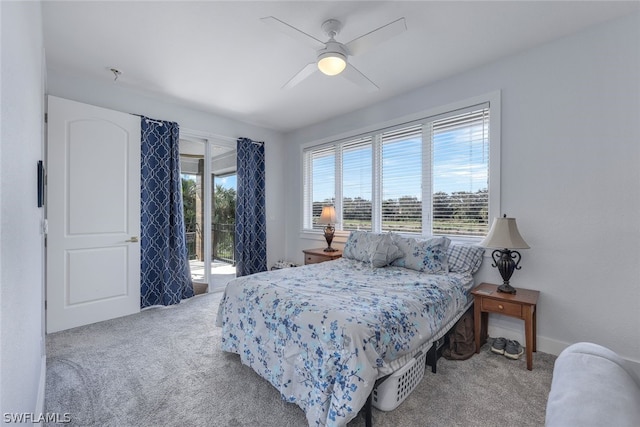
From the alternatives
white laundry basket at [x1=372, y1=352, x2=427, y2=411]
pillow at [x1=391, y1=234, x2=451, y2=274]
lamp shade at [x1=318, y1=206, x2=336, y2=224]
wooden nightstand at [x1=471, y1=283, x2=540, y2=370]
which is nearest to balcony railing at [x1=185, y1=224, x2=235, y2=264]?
lamp shade at [x1=318, y1=206, x2=336, y2=224]

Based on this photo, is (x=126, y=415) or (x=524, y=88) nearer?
(x=126, y=415)

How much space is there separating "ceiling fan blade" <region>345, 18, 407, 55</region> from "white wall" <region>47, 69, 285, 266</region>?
280 cm

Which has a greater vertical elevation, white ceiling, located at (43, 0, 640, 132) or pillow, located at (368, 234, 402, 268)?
white ceiling, located at (43, 0, 640, 132)

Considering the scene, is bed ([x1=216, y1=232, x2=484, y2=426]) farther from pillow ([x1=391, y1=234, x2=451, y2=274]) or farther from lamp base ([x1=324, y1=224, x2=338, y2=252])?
lamp base ([x1=324, y1=224, x2=338, y2=252])

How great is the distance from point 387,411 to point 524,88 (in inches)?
117

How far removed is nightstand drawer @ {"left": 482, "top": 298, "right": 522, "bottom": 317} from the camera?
2.25 meters

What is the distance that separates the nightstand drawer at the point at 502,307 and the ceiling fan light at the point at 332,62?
2.28 meters

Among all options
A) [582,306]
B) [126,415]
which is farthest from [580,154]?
[126,415]

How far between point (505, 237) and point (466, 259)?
1.59ft

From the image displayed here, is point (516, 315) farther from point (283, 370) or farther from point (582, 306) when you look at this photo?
point (283, 370)

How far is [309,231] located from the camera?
4824mm

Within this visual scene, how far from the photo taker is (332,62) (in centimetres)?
210

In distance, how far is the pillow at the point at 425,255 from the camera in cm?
276

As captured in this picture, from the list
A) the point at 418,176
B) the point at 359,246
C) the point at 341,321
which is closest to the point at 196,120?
the point at 359,246
